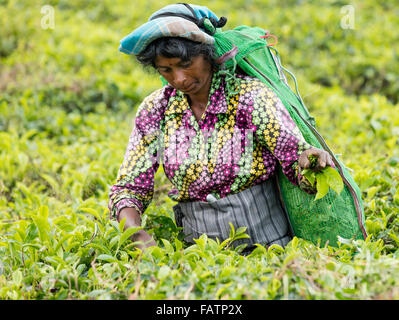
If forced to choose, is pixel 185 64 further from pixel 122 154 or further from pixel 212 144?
pixel 122 154

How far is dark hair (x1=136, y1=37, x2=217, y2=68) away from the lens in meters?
2.21

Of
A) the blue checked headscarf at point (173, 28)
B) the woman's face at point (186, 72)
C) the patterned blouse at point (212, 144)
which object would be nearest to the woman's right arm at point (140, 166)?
the patterned blouse at point (212, 144)

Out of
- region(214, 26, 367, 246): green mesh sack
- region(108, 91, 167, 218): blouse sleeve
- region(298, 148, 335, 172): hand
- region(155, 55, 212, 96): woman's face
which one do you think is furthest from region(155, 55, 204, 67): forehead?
region(298, 148, 335, 172): hand

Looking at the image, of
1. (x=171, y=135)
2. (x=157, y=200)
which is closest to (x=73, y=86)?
(x=157, y=200)

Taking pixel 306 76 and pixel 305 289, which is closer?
pixel 305 289

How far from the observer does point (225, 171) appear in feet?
7.75

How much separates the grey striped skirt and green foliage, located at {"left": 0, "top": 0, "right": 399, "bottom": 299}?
0.10m

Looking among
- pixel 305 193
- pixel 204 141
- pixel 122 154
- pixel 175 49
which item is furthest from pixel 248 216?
pixel 122 154

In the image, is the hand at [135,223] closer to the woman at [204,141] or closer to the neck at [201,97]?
the woman at [204,141]

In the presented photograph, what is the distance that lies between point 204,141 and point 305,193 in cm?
53

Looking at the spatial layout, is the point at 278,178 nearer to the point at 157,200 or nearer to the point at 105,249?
the point at 105,249

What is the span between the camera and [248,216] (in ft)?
7.97

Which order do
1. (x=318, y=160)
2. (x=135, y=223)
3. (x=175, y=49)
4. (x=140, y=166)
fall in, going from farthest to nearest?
(x=140, y=166) → (x=135, y=223) → (x=175, y=49) → (x=318, y=160)
